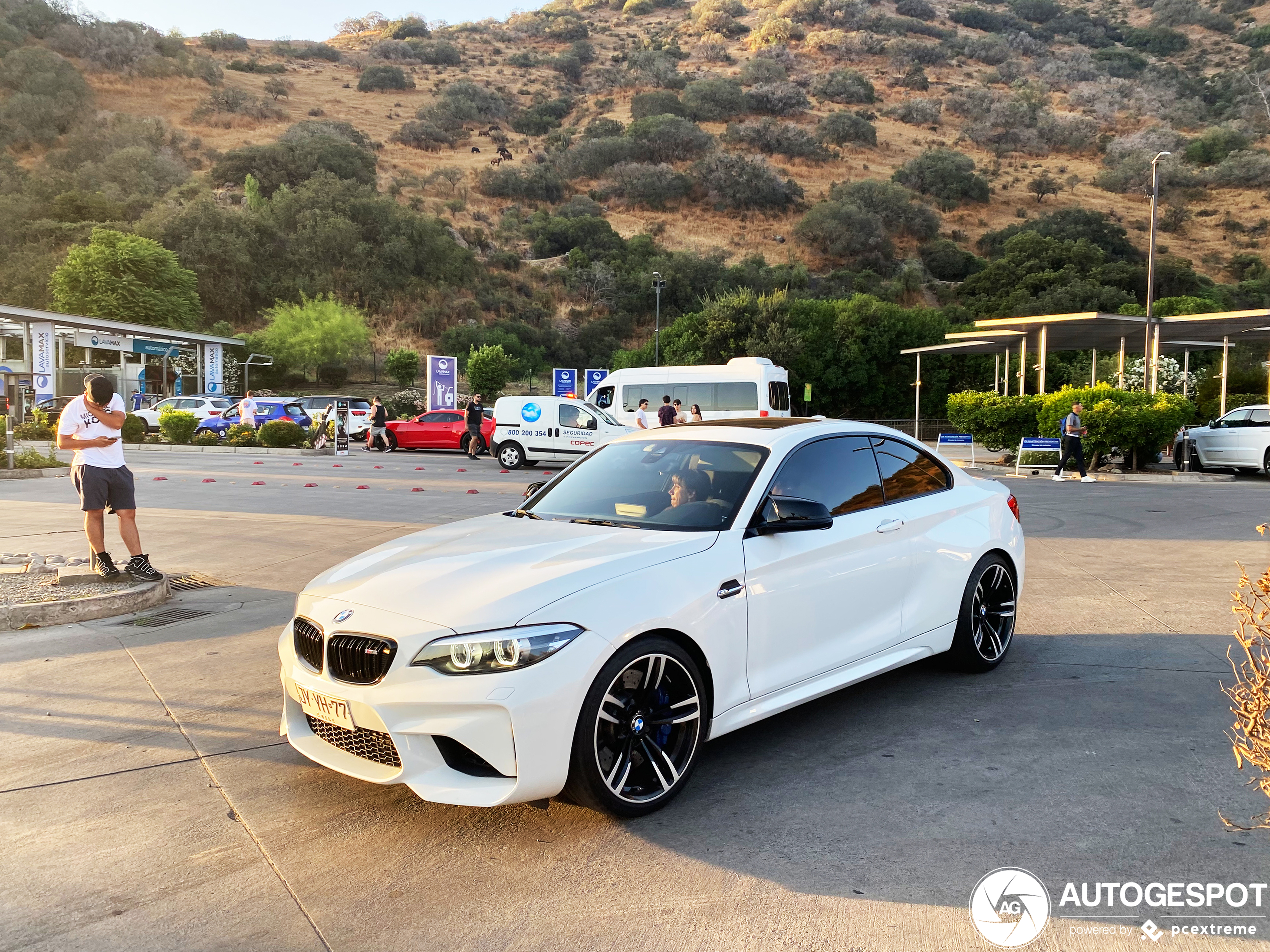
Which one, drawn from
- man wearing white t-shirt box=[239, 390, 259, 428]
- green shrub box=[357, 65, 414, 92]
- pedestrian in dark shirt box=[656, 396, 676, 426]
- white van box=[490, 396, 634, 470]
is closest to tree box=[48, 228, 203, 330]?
man wearing white t-shirt box=[239, 390, 259, 428]

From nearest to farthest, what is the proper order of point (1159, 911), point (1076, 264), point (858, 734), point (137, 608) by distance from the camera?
point (1159, 911), point (858, 734), point (137, 608), point (1076, 264)

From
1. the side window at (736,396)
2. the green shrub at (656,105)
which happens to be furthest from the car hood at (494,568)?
the green shrub at (656,105)

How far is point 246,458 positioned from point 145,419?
10.5 metres

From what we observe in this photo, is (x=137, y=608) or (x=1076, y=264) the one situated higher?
(x=1076, y=264)

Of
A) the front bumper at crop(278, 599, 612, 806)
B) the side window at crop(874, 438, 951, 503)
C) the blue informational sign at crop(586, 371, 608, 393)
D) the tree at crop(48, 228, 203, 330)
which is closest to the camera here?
the front bumper at crop(278, 599, 612, 806)

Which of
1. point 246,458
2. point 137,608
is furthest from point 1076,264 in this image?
point 137,608

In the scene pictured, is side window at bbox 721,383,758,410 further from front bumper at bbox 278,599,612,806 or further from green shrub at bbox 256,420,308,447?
front bumper at bbox 278,599,612,806

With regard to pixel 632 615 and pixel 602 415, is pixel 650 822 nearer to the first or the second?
pixel 632 615

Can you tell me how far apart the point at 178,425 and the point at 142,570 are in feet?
77.0

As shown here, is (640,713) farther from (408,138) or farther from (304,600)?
(408,138)

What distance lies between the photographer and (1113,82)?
11112 centimetres

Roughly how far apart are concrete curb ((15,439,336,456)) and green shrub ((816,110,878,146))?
267 ft

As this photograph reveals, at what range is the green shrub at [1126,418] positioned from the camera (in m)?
21.4

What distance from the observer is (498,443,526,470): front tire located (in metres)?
24.1
